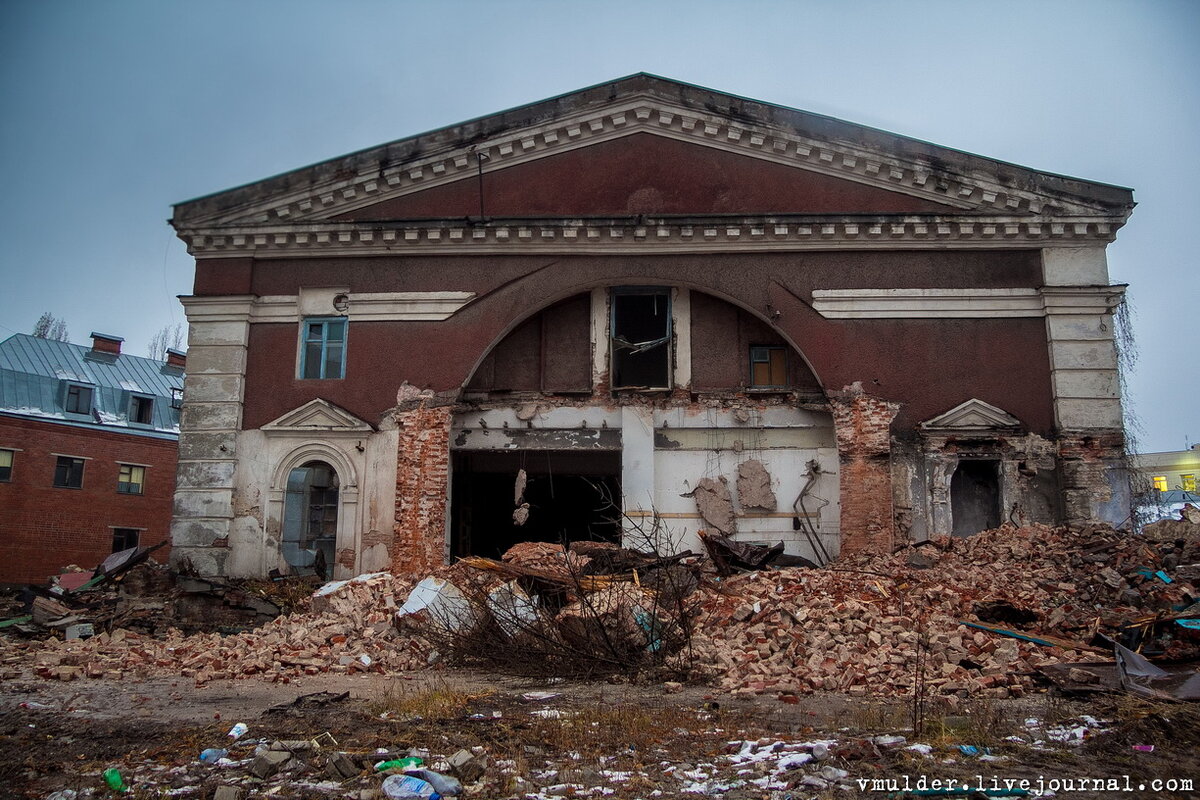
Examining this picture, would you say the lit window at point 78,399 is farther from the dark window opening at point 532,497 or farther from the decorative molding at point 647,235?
the dark window opening at point 532,497

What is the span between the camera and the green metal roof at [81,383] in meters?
32.7

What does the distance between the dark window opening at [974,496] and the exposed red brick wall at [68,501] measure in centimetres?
2469

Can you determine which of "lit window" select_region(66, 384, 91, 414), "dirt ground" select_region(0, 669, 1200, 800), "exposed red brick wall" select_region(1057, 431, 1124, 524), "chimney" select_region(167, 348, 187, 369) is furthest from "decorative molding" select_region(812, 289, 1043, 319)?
"chimney" select_region(167, 348, 187, 369)

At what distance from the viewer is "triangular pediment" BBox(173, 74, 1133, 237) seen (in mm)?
15609

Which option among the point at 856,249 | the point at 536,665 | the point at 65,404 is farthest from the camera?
the point at 65,404

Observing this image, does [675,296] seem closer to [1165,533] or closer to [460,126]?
[460,126]

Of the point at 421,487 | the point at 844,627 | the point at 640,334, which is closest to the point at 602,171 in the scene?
the point at 640,334

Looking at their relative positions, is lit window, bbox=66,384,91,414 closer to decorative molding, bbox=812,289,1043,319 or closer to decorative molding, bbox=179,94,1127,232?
decorative molding, bbox=179,94,1127,232

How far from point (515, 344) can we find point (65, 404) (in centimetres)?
2546

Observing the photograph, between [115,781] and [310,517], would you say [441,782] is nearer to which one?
[115,781]

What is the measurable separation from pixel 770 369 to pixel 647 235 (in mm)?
3220

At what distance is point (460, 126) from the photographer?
15883 millimetres

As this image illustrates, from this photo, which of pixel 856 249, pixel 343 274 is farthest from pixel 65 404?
pixel 856 249

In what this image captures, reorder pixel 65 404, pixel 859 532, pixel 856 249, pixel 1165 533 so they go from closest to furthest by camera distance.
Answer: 1. pixel 1165 533
2. pixel 859 532
3. pixel 856 249
4. pixel 65 404
